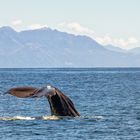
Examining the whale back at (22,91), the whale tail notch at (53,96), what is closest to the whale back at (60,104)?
the whale tail notch at (53,96)

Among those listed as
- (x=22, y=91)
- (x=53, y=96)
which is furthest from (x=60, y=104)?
→ (x=22, y=91)

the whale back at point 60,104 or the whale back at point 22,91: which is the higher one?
the whale back at point 22,91

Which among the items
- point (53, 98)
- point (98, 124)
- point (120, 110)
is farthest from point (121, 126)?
point (120, 110)

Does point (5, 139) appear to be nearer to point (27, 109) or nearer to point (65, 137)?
point (65, 137)

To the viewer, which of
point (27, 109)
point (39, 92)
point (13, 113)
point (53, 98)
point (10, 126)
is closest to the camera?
point (39, 92)

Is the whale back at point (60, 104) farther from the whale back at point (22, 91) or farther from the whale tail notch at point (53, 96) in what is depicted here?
the whale back at point (22, 91)

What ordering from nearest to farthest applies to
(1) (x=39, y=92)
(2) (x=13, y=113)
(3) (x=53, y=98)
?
1. (1) (x=39, y=92)
2. (3) (x=53, y=98)
3. (2) (x=13, y=113)

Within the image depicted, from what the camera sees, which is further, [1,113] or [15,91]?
[1,113]

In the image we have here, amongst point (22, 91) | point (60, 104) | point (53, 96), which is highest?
point (22, 91)

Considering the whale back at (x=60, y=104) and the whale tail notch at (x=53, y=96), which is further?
the whale back at (x=60, y=104)

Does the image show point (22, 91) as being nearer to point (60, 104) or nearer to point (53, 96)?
point (53, 96)

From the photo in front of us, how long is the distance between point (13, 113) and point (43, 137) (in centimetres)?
1721

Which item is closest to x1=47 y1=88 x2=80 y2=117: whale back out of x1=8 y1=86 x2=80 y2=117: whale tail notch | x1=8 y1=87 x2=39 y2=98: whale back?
x1=8 y1=86 x2=80 y2=117: whale tail notch

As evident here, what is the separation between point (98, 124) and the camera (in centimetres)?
4344
